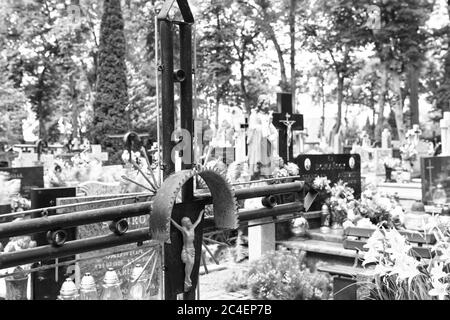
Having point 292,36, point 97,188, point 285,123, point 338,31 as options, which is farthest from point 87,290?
point 292,36

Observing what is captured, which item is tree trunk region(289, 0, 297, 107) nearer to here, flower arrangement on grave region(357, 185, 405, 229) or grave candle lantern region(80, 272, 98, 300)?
flower arrangement on grave region(357, 185, 405, 229)

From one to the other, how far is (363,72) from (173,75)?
94.5 feet

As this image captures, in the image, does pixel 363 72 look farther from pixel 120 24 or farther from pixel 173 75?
pixel 173 75

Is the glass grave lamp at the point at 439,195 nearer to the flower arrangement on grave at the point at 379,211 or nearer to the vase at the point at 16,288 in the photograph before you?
the flower arrangement on grave at the point at 379,211

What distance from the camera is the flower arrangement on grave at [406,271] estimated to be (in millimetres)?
2863

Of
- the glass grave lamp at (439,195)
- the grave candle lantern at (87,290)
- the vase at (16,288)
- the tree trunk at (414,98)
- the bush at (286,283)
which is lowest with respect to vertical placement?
the bush at (286,283)

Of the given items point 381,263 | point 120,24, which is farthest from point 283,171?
point 120,24

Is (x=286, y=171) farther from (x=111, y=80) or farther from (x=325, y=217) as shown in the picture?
(x=111, y=80)

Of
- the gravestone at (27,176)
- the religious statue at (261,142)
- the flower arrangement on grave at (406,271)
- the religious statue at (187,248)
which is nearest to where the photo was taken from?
the religious statue at (187,248)

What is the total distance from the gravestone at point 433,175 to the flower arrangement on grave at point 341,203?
117 inches

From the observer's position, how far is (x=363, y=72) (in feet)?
97.0

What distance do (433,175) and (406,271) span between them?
10.1 metres

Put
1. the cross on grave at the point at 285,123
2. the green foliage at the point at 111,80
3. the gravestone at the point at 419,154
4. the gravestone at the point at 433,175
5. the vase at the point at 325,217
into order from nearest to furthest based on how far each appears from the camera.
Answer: the vase at the point at 325,217 < the gravestone at the point at 433,175 < the cross on grave at the point at 285,123 < the gravestone at the point at 419,154 < the green foliage at the point at 111,80

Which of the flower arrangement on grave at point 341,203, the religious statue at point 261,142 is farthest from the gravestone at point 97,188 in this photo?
the religious statue at point 261,142
